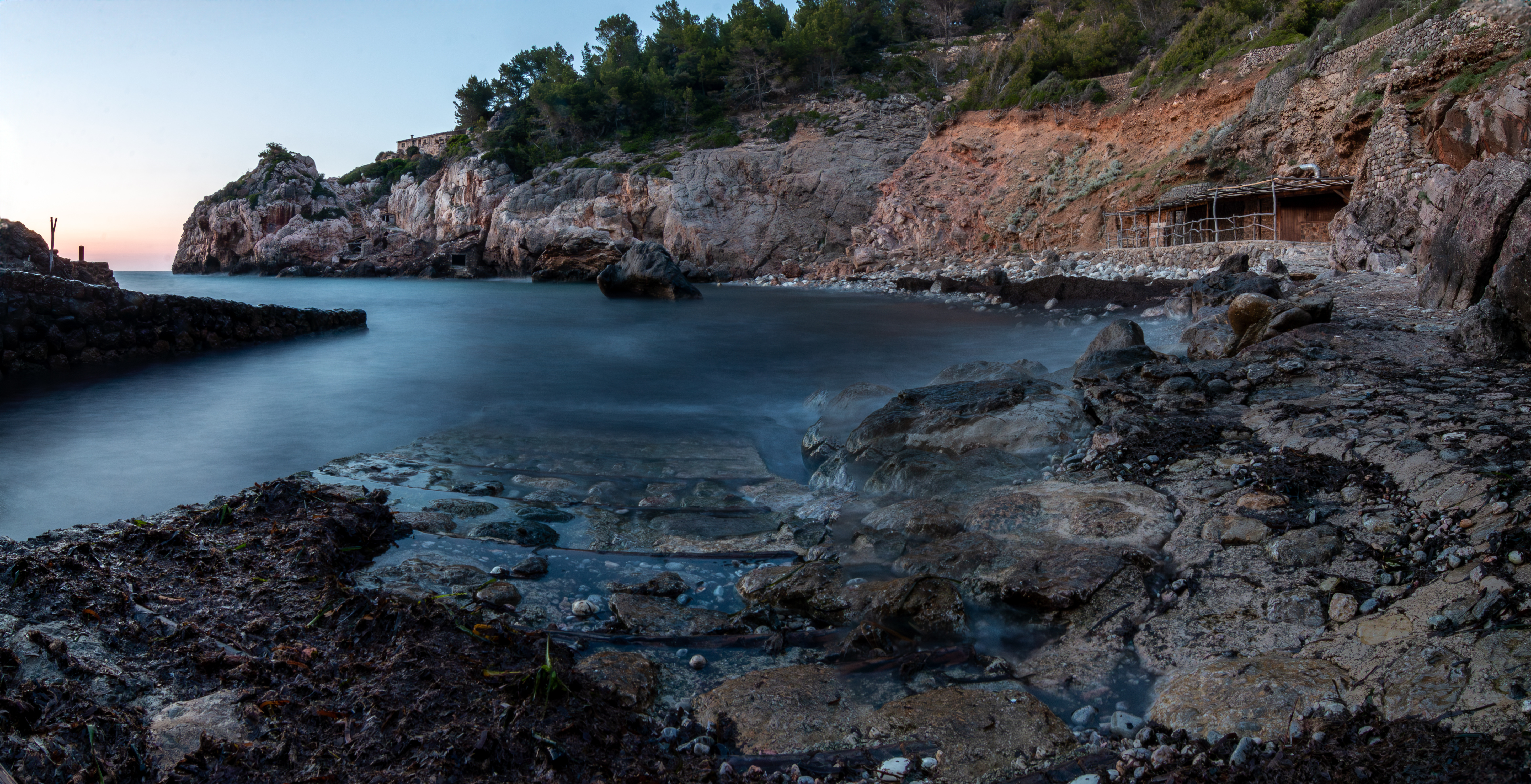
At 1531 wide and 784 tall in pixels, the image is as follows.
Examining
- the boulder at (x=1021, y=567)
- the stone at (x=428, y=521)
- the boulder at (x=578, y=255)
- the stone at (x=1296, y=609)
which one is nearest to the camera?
the stone at (x=1296, y=609)

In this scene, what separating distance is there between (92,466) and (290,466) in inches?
60.0

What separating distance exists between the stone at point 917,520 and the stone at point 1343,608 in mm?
1711

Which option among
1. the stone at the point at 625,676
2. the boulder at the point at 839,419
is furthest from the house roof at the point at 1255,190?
the stone at the point at 625,676

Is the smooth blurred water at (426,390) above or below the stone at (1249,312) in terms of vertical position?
below

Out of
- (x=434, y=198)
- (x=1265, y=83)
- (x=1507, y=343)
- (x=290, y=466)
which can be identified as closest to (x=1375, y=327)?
(x=1507, y=343)

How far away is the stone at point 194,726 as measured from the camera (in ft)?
7.02

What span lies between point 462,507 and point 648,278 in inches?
887

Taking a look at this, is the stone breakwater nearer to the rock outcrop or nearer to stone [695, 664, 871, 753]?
the rock outcrop

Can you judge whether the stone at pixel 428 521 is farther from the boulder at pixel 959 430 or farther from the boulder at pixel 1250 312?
the boulder at pixel 1250 312

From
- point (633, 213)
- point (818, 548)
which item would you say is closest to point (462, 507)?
point (818, 548)

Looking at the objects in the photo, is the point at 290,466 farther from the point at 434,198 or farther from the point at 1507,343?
the point at 434,198

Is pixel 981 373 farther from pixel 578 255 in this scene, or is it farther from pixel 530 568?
pixel 578 255

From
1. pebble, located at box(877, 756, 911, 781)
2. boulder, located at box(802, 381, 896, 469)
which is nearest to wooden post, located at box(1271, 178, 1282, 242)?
boulder, located at box(802, 381, 896, 469)

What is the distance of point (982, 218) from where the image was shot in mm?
31125
